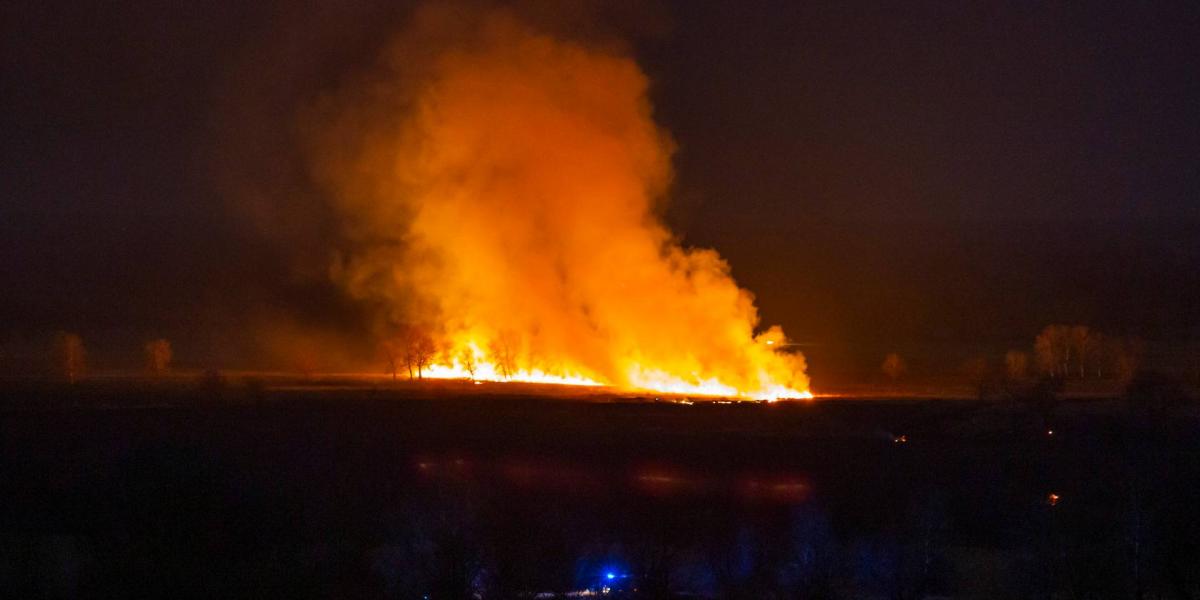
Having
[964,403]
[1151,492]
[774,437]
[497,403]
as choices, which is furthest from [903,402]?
[1151,492]

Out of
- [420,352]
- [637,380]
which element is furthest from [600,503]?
[420,352]

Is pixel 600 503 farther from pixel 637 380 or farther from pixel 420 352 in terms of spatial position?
pixel 420 352

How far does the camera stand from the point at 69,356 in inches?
2448

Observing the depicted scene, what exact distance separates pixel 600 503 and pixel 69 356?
3917 centimetres

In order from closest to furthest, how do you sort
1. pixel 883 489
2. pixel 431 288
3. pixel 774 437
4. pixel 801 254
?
pixel 883 489, pixel 774 437, pixel 431 288, pixel 801 254

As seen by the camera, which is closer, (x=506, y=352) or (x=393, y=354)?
(x=506, y=352)

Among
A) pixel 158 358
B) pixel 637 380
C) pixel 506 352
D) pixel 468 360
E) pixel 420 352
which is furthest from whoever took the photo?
pixel 158 358

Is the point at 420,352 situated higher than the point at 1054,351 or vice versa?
the point at 420,352

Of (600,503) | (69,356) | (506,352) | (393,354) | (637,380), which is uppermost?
(69,356)

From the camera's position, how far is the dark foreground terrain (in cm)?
2445

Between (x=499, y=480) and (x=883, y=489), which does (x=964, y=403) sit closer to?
(x=883, y=489)

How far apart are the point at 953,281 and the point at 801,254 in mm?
18354

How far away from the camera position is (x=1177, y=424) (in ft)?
134

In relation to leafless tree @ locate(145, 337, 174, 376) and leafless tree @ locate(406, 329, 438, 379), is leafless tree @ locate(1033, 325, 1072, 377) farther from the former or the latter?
leafless tree @ locate(145, 337, 174, 376)
